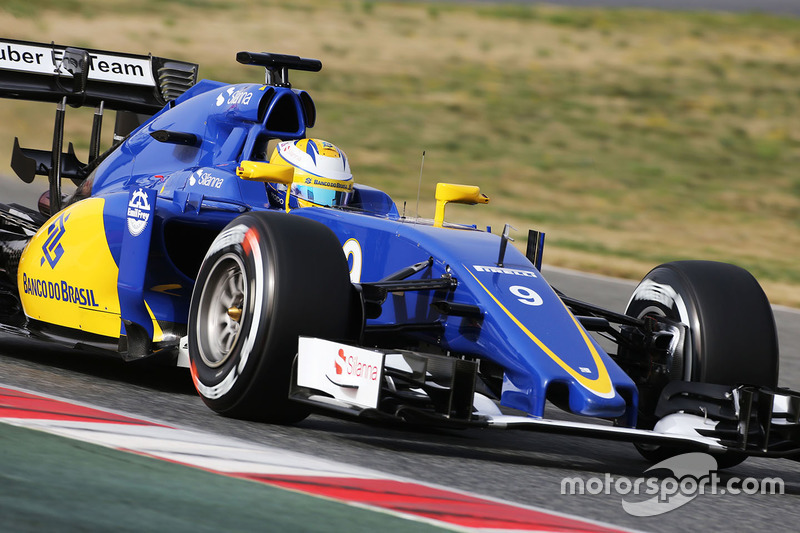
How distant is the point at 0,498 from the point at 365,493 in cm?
122

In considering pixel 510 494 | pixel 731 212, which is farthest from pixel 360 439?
pixel 731 212

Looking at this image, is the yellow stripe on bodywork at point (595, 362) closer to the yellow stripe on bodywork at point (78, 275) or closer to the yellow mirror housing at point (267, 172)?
the yellow mirror housing at point (267, 172)

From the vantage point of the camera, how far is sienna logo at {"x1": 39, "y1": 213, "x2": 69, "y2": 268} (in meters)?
6.92

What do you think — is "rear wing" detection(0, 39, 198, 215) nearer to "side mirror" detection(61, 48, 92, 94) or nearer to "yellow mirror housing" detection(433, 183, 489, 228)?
"side mirror" detection(61, 48, 92, 94)

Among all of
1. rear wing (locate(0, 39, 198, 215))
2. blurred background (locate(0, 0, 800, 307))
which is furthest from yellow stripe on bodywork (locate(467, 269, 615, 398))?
blurred background (locate(0, 0, 800, 307))

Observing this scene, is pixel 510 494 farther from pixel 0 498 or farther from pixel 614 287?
pixel 614 287

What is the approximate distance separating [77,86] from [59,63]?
0.66 feet

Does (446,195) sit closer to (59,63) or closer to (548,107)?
(59,63)

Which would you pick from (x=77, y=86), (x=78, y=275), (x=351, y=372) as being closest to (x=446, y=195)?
(x=351, y=372)

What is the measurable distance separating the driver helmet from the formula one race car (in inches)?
0.4

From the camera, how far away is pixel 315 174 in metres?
6.73

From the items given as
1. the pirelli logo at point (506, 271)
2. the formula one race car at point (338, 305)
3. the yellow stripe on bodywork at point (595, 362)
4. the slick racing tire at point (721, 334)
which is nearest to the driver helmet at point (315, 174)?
the formula one race car at point (338, 305)

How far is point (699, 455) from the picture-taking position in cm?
600

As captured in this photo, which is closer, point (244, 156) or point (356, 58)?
point (244, 156)
